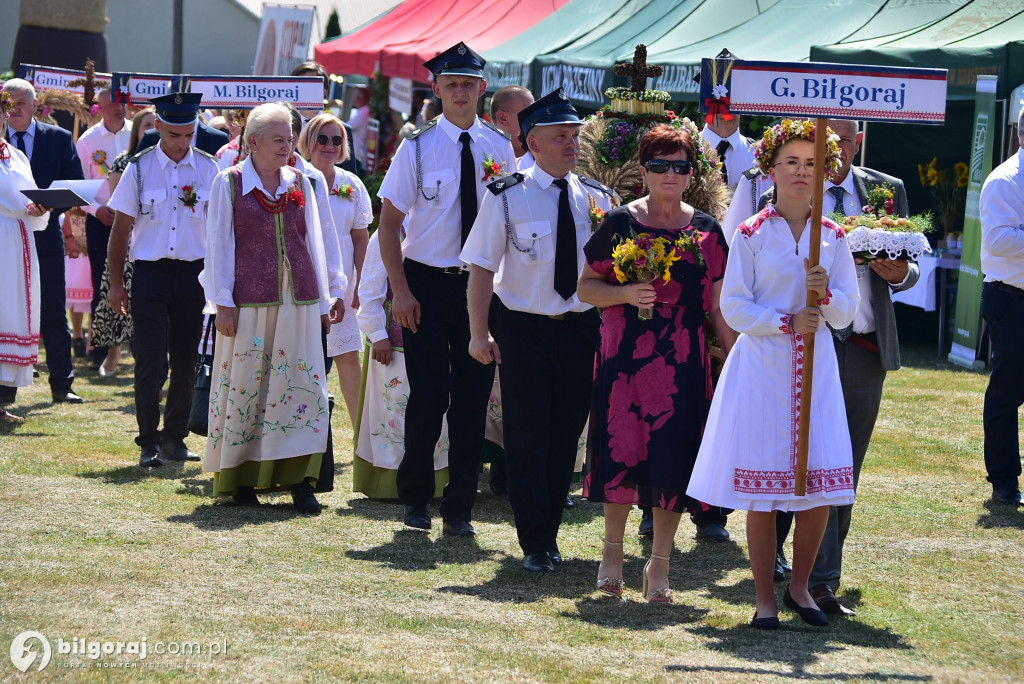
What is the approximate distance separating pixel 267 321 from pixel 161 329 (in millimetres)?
1511

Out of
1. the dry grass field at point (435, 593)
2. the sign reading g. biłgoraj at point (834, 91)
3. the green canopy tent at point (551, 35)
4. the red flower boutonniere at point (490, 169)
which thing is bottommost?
the dry grass field at point (435, 593)

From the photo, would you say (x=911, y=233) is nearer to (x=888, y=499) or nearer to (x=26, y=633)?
(x=888, y=499)

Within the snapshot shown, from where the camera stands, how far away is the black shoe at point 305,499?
300 inches

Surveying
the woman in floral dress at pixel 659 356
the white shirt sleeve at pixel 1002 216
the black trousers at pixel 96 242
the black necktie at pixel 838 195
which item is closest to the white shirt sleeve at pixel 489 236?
the woman in floral dress at pixel 659 356

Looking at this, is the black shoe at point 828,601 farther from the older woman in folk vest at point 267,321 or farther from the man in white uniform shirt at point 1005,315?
the older woman in folk vest at point 267,321

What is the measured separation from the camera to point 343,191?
8734mm

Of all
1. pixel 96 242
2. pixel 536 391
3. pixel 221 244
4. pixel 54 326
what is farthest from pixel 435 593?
pixel 96 242

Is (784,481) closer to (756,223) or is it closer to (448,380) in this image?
(756,223)

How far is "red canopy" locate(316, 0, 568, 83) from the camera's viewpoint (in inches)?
816

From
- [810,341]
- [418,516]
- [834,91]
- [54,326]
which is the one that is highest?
[834,91]

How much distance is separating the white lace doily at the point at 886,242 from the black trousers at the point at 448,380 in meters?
2.17

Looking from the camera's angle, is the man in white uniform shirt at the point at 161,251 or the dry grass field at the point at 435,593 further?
the man in white uniform shirt at the point at 161,251

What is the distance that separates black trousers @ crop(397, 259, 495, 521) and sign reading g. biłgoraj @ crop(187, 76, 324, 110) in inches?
106

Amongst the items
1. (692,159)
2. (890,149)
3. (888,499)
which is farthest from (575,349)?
(890,149)
